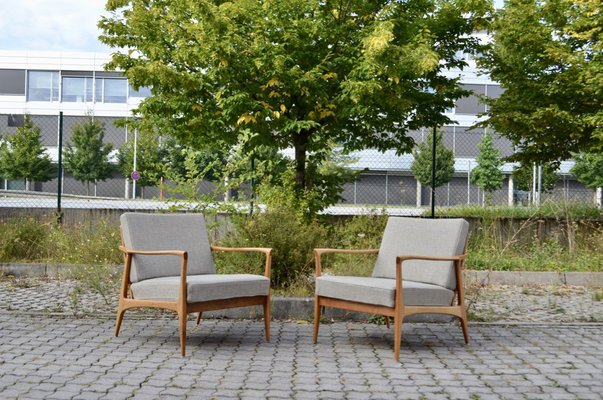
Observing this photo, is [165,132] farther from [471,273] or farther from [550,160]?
[550,160]

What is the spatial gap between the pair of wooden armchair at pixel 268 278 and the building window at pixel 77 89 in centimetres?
4823

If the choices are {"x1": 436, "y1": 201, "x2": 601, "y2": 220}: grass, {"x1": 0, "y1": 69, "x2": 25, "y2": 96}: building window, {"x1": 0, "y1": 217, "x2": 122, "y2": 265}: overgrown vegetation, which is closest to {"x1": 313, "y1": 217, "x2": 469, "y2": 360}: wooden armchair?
{"x1": 0, "y1": 217, "x2": 122, "y2": 265}: overgrown vegetation

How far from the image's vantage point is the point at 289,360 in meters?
5.69

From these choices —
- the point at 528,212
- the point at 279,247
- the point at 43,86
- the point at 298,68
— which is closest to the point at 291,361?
the point at 279,247

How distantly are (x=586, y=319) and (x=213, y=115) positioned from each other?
259 inches

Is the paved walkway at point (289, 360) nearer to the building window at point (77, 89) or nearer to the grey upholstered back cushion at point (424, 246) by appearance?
the grey upholstered back cushion at point (424, 246)

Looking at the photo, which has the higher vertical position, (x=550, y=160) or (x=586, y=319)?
(x=550, y=160)

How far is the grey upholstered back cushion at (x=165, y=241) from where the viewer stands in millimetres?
6641

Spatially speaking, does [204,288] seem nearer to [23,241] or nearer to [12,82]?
[23,241]

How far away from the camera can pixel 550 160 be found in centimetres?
1625

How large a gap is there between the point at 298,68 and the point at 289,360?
6.59 metres

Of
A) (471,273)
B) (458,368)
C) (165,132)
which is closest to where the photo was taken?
(458,368)

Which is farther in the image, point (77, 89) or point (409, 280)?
point (77, 89)

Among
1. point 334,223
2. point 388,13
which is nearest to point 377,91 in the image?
point 388,13
